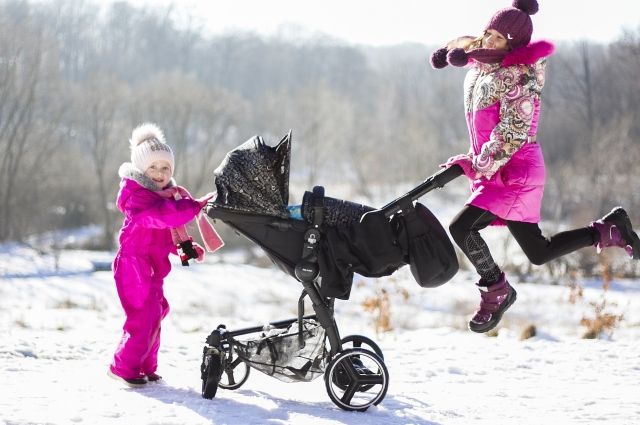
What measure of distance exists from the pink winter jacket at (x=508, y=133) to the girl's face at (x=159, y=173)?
5.83 ft

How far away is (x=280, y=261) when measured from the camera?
14.0ft

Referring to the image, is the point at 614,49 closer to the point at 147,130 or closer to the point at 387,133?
the point at 387,133

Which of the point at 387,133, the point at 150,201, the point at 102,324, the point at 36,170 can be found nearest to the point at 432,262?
the point at 150,201

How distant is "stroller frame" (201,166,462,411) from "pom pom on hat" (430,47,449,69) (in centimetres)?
76

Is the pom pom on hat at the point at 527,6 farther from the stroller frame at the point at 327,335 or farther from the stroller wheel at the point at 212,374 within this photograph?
the stroller wheel at the point at 212,374

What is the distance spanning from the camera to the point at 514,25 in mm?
4199

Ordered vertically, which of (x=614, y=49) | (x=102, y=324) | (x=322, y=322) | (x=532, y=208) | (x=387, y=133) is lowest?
(x=102, y=324)

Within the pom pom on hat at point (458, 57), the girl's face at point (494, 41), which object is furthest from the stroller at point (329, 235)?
the girl's face at point (494, 41)

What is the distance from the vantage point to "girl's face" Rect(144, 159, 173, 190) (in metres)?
4.58

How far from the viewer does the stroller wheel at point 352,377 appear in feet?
13.8

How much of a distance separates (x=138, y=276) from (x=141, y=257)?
115 mm

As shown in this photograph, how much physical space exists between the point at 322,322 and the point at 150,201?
3.92ft

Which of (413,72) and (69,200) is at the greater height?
(413,72)

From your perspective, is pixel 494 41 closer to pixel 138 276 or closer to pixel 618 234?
pixel 618 234
